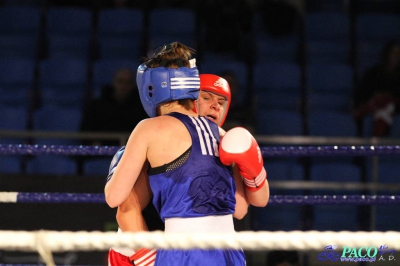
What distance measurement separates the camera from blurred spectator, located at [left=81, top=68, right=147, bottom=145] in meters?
5.18

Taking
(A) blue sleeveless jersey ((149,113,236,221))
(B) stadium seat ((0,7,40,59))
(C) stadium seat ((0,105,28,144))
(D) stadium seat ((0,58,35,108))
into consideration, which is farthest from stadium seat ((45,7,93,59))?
(A) blue sleeveless jersey ((149,113,236,221))

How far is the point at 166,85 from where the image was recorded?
233 cm

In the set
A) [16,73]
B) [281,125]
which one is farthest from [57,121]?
[281,125]

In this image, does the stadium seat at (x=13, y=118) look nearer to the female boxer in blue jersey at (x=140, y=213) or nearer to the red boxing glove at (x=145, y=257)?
the female boxer in blue jersey at (x=140, y=213)

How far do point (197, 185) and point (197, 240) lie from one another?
2.34 ft

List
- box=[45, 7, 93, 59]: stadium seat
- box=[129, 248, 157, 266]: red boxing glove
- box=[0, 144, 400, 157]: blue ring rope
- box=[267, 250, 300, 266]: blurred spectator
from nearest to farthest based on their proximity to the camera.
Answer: box=[129, 248, 157, 266]: red boxing glove, box=[0, 144, 400, 157]: blue ring rope, box=[267, 250, 300, 266]: blurred spectator, box=[45, 7, 93, 59]: stadium seat

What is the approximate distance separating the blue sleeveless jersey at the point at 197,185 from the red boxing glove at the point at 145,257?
0.50 ft

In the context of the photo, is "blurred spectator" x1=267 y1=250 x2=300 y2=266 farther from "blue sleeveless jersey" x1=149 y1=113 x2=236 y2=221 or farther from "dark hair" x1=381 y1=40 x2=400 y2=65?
"dark hair" x1=381 y1=40 x2=400 y2=65

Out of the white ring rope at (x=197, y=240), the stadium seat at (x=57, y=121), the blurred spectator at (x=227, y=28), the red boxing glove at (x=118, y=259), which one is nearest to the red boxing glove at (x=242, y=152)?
the red boxing glove at (x=118, y=259)

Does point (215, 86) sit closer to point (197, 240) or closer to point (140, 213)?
point (140, 213)

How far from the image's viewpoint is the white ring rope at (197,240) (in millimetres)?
1458

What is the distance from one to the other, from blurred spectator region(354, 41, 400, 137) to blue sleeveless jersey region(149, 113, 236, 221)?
362cm

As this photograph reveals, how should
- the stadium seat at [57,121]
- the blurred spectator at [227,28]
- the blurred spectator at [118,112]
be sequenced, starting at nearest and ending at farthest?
the blurred spectator at [118,112] < the stadium seat at [57,121] < the blurred spectator at [227,28]

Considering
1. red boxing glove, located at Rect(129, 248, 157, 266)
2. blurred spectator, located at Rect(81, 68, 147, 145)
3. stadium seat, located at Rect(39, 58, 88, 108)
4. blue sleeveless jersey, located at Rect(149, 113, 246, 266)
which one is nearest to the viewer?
blue sleeveless jersey, located at Rect(149, 113, 246, 266)
